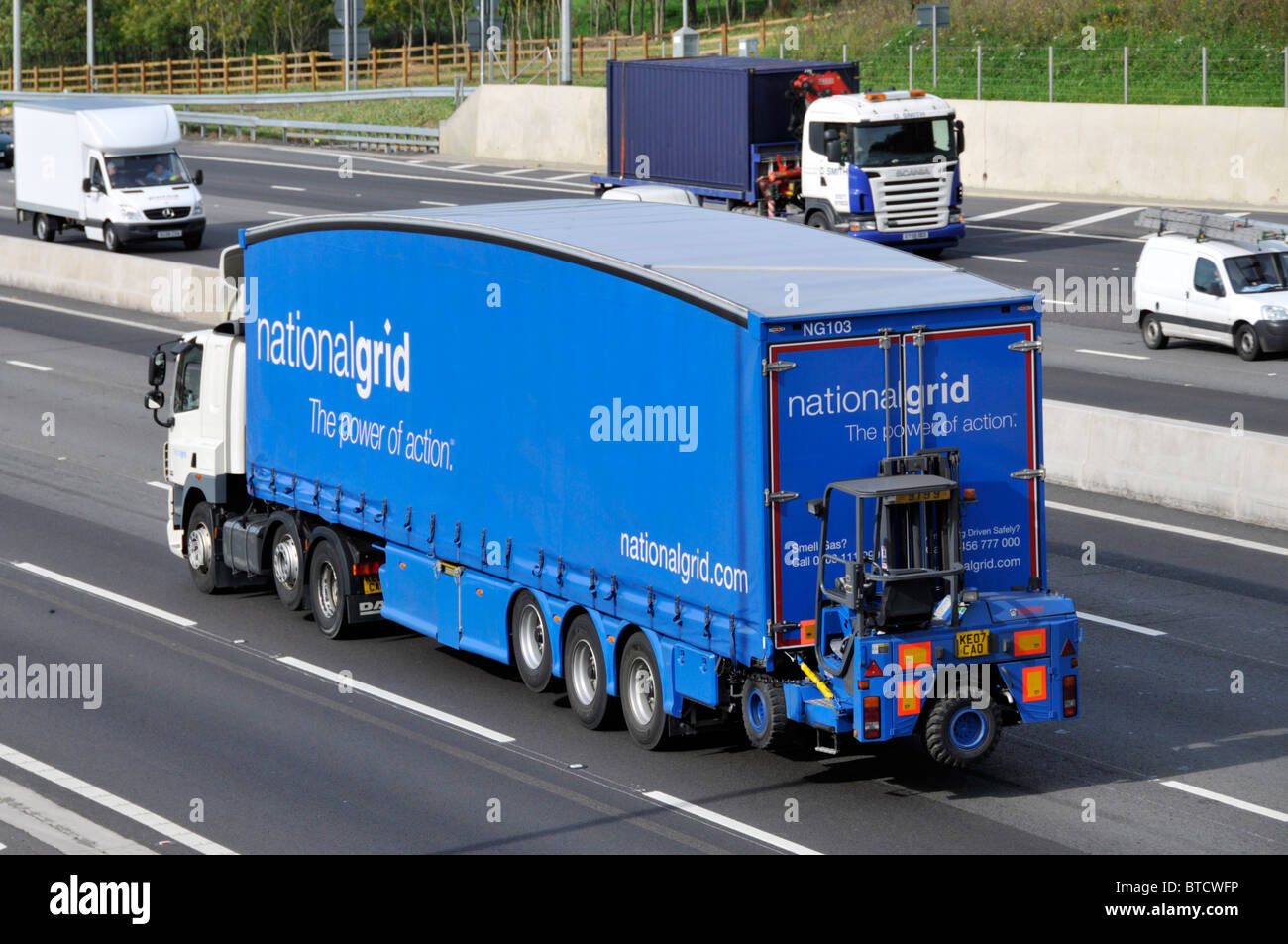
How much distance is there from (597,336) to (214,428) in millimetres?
5938

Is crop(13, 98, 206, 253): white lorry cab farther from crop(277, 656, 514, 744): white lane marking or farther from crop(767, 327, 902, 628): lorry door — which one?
crop(767, 327, 902, 628): lorry door

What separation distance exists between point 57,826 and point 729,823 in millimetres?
4011

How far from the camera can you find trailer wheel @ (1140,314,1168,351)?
100ft

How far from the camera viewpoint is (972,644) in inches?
474

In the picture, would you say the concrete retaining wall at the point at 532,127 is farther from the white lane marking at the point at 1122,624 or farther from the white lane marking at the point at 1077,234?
the white lane marking at the point at 1122,624

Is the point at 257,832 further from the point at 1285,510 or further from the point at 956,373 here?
the point at 1285,510

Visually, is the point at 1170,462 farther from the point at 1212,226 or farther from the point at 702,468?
the point at 702,468

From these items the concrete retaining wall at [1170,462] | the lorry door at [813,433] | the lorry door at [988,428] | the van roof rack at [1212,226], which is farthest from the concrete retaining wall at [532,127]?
the lorry door at [813,433]

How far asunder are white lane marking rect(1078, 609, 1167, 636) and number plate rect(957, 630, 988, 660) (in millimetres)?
4563

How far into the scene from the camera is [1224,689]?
48.1 feet

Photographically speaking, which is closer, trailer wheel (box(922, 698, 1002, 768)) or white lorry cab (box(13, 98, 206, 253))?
trailer wheel (box(922, 698, 1002, 768))

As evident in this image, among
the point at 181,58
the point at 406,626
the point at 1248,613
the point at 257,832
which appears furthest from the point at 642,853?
the point at 181,58

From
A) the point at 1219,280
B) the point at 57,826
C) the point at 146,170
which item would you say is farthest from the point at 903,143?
the point at 57,826

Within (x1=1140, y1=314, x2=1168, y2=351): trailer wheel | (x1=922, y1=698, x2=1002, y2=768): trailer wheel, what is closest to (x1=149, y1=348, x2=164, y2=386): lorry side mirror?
(x1=922, y1=698, x2=1002, y2=768): trailer wheel
